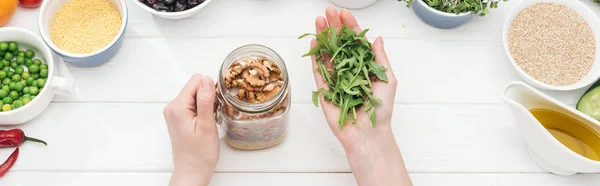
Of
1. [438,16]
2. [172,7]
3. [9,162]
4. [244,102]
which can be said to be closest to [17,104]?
[9,162]

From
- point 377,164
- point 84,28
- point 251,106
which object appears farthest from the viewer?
point 84,28

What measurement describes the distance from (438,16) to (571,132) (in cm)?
36

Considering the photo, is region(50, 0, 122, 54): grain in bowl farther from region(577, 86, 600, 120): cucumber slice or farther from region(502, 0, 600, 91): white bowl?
region(577, 86, 600, 120): cucumber slice

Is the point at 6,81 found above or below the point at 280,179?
above

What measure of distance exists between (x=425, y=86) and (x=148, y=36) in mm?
615

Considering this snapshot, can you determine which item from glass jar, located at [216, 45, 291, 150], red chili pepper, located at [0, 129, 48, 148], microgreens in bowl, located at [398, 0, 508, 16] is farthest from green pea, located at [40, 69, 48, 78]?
microgreens in bowl, located at [398, 0, 508, 16]

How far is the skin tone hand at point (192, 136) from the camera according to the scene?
110cm

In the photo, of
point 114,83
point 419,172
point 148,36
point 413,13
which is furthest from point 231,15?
point 419,172

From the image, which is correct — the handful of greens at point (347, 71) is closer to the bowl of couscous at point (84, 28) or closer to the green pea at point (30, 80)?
the bowl of couscous at point (84, 28)

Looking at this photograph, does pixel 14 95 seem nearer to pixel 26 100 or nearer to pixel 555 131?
pixel 26 100

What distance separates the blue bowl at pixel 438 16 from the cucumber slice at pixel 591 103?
11.4 inches

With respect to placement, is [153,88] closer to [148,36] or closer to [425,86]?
[148,36]

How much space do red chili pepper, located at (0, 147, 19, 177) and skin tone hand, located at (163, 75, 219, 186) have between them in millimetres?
316

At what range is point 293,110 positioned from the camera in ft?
4.12
